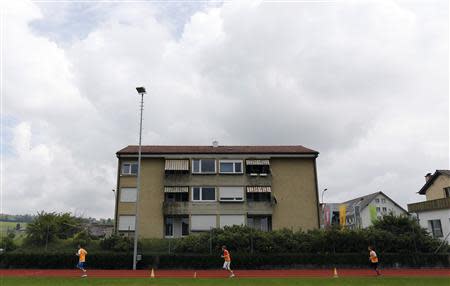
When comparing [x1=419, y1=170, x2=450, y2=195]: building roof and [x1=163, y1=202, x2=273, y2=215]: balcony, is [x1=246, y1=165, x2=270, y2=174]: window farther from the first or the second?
[x1=419, y1=170, x2=450, y2=195]: building roof

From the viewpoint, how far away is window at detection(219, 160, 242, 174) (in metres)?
42.1

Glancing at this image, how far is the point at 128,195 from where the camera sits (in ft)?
133

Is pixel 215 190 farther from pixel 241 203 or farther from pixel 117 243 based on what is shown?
pixel 117 243

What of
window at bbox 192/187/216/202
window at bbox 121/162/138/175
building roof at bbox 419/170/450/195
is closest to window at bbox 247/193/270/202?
window at bbox 192/187/216/202

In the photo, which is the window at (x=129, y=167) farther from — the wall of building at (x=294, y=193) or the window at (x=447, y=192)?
the window at (x=447, y=192)

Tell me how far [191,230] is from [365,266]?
59.2 feet

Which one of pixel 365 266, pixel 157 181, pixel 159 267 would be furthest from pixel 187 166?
pixel 365 266

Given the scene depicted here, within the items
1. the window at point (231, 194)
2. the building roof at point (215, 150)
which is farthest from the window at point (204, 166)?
the window at point (231, 194)

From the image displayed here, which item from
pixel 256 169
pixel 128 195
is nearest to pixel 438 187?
pixel 256 169

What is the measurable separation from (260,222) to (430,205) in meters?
17.7

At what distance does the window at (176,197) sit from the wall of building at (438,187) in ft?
96.1

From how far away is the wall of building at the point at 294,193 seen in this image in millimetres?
40562

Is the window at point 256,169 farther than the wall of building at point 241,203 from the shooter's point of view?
Yes

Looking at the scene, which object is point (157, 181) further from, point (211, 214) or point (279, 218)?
point (279, 218)
